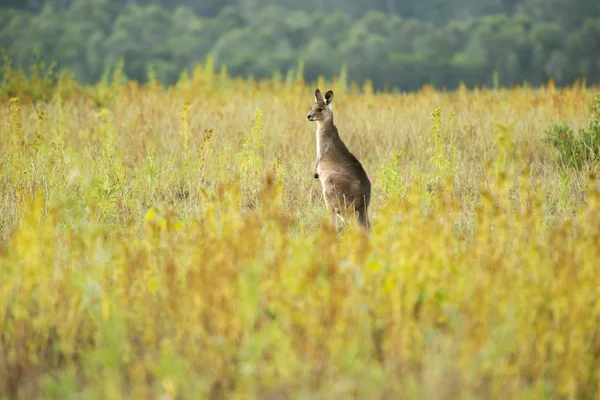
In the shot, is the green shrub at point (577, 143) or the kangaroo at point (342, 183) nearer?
the kangaroo at point (342, 183)

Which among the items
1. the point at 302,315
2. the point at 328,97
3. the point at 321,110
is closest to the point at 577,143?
the point at 328,97

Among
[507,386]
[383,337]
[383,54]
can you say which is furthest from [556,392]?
[383,54]

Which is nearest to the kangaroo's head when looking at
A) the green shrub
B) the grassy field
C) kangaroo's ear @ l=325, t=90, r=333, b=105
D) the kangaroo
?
kangaroo's ear @ l=325, t=90, r=333, b=105

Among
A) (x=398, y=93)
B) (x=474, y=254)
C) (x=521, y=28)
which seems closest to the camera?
(x=474, y=254)

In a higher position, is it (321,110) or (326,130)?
(321,110)

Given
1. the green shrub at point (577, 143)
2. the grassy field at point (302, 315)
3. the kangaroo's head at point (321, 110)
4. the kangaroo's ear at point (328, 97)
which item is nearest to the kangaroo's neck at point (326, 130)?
the kangaroo's head at point (321, 110)

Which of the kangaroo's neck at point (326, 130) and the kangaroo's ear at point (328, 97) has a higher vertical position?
the kangaroo's ear at point (328, 97)

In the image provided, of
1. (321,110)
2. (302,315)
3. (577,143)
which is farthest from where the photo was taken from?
(577,143)

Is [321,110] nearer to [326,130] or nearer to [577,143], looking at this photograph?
[326,130]

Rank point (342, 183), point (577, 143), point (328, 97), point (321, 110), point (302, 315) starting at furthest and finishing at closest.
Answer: point (577, 143)
point (328, 97)
point (321, 110)
point (342, 183)
point (302, 315)

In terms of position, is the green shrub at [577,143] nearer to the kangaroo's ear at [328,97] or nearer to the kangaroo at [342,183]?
the kangaroo's ear at [328,97]

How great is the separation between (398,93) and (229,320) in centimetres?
1385

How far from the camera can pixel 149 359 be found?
344cm

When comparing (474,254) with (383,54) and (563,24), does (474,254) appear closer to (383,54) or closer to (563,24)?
(383,54)
